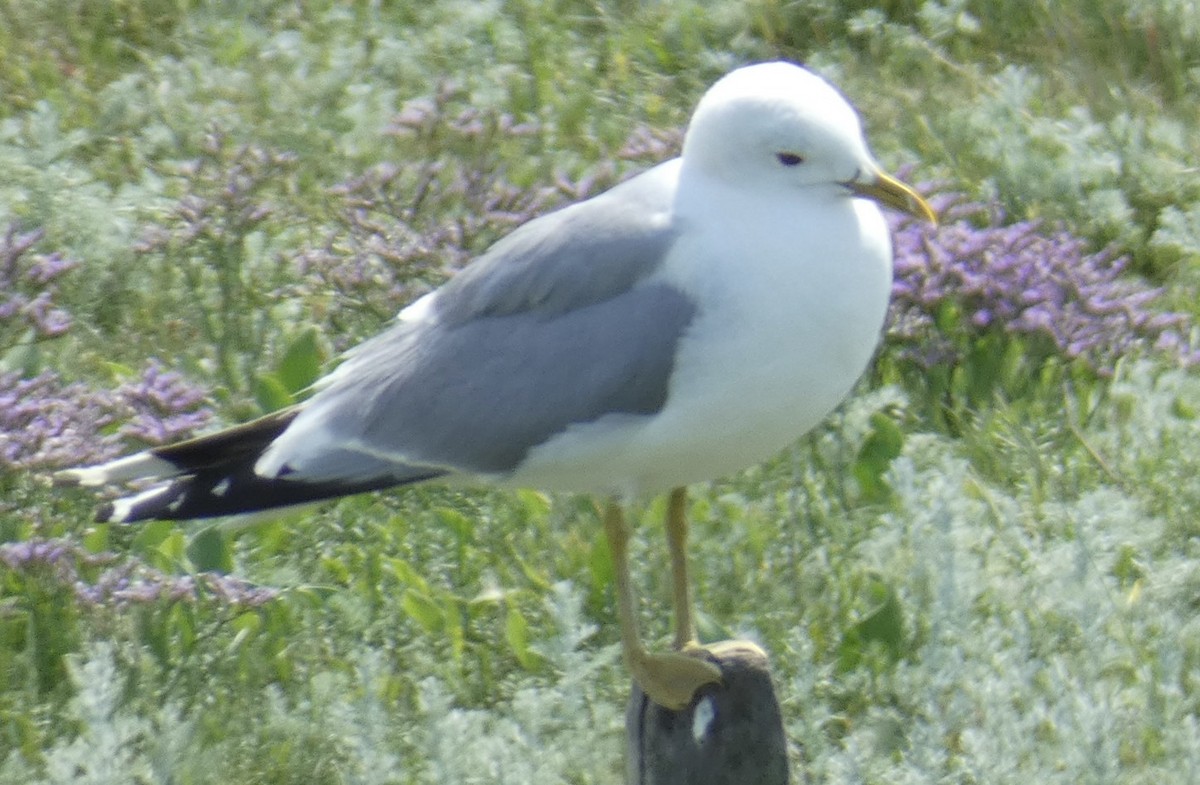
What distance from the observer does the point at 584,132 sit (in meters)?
5.34

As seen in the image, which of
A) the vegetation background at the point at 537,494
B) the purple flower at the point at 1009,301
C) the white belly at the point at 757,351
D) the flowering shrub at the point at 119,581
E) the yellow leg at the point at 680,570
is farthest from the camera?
the purple flower at the point at 1009,301

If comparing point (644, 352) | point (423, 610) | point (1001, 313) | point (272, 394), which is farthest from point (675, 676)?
point (1001, 313)

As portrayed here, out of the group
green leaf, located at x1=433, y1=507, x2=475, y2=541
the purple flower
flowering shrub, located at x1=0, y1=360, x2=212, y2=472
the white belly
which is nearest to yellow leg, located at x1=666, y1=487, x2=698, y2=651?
the white belly

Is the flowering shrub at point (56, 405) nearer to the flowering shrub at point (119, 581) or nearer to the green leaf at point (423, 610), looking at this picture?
the flowering shrub at point (119, 581)

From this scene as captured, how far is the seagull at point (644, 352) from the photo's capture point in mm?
2553

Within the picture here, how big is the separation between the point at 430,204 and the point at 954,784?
2.08 meters

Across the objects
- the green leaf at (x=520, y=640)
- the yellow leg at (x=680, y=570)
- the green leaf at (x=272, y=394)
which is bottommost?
the green leaf at (x=520, y=640)

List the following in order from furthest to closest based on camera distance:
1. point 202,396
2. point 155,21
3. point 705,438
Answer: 1. point 155,21
2. point 202,396
3. point 705,438

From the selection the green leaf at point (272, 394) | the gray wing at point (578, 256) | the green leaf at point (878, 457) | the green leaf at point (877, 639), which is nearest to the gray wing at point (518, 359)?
the gray wing at point (578, 256)

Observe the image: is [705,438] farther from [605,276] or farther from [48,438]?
[48,438]

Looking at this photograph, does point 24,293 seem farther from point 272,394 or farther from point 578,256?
point 578,256

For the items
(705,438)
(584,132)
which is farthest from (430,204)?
(705,438)

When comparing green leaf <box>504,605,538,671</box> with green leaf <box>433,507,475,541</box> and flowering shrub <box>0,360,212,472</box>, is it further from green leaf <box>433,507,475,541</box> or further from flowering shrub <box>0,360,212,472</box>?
flowering shrub <box>0,360,212,472</box>

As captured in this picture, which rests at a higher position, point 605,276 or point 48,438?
point 605,276
